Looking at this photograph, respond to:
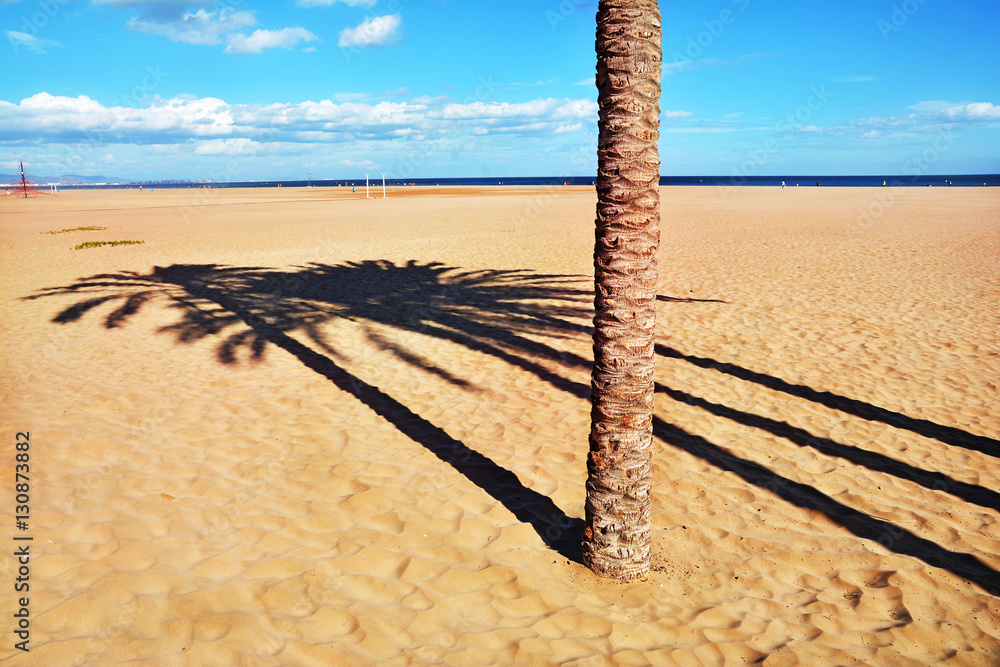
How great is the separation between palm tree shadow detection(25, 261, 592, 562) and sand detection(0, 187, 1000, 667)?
7cm

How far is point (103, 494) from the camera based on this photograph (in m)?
5.10

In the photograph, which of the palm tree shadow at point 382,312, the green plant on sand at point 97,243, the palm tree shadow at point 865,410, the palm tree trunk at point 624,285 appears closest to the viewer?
the palm tree trunk at point 624,285

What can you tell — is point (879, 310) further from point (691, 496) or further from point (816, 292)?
point (691, 496)

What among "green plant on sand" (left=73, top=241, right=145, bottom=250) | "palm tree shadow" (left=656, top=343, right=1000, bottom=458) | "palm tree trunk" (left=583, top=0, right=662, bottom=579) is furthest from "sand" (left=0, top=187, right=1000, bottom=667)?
"green plant on sand" (left=73, top=241, right=145, bottom=250)

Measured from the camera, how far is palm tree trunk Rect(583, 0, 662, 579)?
3.50 m

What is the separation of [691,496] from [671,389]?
2686 mm

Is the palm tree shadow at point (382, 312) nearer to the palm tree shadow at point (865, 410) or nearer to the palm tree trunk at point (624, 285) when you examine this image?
the palm tree trunk at point (624, 285)

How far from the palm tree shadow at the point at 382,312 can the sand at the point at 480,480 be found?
7cm

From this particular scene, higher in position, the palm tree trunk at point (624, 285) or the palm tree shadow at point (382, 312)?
the palm tree trunk at point (624, 285)

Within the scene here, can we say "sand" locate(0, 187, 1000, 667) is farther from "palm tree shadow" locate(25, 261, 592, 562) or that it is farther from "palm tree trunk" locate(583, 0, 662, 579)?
"palm tree trunk" locate(583, 0, 662, 579)

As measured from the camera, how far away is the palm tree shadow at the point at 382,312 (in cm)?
601

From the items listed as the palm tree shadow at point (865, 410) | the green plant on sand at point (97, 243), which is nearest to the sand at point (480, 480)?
the palm tree shadow at point (865, 410)

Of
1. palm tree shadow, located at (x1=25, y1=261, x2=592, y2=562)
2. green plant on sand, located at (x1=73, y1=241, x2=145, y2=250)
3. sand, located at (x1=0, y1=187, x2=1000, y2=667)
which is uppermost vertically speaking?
green plant on sand, located at (x1=73, y1=241, x2=145, y2=250)

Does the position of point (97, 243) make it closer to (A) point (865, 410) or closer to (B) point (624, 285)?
(B) point (624, 285)
